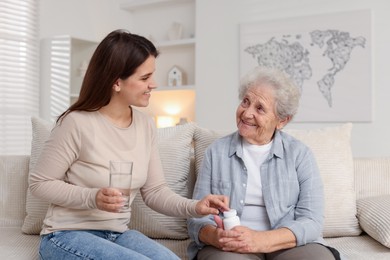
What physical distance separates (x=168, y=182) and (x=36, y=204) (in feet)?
1.91

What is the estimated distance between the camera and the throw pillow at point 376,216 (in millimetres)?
1869

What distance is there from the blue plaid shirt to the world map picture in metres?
3.01

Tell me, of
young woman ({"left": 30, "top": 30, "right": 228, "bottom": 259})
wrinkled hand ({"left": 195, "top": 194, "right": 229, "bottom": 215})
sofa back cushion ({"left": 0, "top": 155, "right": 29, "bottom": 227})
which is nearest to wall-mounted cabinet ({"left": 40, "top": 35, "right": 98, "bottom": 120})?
sofa back cushion ({"left": 0, "top": 155, "right": 29, "bottom": 227})

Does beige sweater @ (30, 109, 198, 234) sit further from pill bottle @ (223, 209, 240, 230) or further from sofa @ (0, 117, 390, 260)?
sofa @ (0, 117, 390, 260)

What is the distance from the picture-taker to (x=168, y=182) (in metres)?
2.09

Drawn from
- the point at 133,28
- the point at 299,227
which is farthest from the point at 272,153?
the point at 133,28

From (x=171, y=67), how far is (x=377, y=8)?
2.52 m

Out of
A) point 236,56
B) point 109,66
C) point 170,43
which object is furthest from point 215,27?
point 109,66

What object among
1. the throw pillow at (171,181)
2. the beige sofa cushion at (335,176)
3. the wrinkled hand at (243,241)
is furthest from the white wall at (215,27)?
the wrinkled hand at (243,241)

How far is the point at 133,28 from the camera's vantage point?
634 centimetres

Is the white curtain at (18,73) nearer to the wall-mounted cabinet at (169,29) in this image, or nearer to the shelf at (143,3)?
the shelf at (143,3)

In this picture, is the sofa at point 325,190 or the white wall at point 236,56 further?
the white wall at point 236,56

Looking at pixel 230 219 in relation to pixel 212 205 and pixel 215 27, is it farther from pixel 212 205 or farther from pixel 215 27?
pixel 215 27

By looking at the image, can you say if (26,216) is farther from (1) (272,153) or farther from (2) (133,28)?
(2) (133,28)
